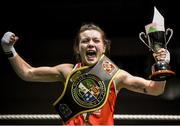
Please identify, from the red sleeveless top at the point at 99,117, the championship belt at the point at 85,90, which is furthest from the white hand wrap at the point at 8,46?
the red sleeveless top at the point at 99,117

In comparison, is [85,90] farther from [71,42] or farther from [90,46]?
[71,42]

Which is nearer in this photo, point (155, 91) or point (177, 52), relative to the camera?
point (155, 91)

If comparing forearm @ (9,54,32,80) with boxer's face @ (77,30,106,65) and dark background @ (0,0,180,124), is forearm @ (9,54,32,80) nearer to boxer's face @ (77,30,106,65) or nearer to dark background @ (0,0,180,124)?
boxer's face @ (77,30,106,65)

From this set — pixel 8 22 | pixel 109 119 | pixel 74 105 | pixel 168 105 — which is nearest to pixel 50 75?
pixel 74 105

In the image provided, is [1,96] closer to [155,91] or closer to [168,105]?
[168,105]

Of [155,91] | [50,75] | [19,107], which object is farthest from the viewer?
[19,107]

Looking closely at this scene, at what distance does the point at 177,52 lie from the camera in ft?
12.6

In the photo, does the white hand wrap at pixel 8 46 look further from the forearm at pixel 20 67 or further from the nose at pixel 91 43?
the nose at pixel 91 43

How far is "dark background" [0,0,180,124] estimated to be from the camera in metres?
3.74

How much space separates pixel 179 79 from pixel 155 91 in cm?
223

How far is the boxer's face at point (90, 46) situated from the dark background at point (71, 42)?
1669mm

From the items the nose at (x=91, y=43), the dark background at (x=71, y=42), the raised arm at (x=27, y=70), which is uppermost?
the nose at (x=91, y=43)

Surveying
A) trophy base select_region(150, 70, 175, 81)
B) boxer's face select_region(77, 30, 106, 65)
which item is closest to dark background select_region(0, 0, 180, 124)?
boxer's face select_region(77, 30, 106, 65)

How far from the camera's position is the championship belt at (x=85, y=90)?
189cm
